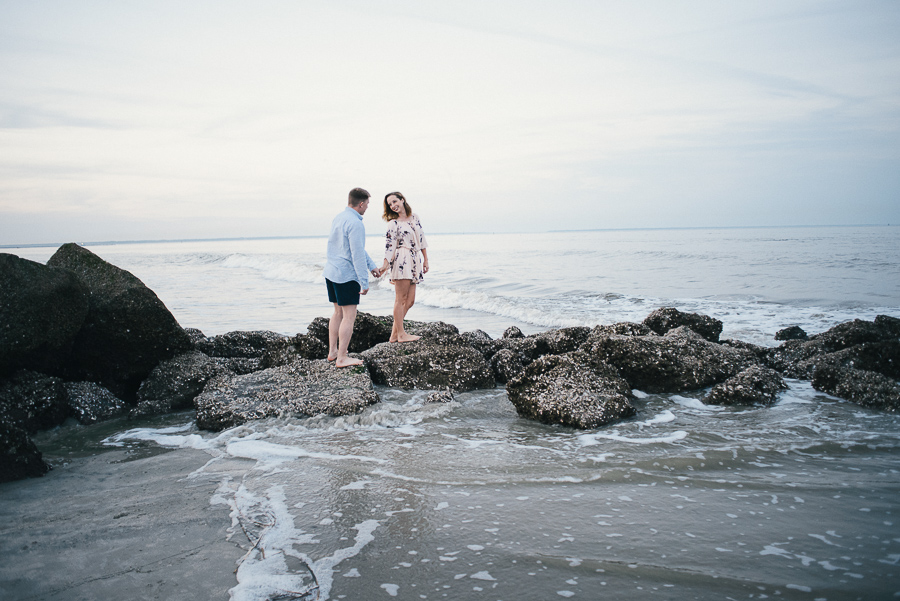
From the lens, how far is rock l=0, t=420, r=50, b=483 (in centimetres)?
361

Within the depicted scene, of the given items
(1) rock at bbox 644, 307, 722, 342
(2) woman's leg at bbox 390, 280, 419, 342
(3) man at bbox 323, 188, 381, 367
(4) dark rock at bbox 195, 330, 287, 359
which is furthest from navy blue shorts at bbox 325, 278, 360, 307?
(1) rock at bbox 644, 307, 722, 342

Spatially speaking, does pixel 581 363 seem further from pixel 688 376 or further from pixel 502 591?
pixel 502 591

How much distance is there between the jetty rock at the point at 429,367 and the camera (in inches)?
237

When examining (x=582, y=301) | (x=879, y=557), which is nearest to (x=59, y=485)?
(x=879, y=557)

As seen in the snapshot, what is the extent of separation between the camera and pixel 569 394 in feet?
15.9

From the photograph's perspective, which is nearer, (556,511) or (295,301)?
(556,511)

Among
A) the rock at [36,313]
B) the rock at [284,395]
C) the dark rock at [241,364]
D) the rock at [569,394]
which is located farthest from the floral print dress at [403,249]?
the rock at [36,313]

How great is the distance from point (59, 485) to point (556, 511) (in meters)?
3.28

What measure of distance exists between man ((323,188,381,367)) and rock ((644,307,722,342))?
453 centimetres

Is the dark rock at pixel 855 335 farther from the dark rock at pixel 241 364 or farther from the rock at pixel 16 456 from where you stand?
the rock at pixel 16 456

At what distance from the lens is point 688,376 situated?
5.70 meters

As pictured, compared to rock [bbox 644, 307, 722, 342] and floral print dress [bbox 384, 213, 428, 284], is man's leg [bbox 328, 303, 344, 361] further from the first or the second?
rock [bbox 644, 307, 722, 342]

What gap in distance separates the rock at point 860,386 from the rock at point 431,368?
3.42 meters

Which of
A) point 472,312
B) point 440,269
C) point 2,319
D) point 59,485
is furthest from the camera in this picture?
point 440,269
